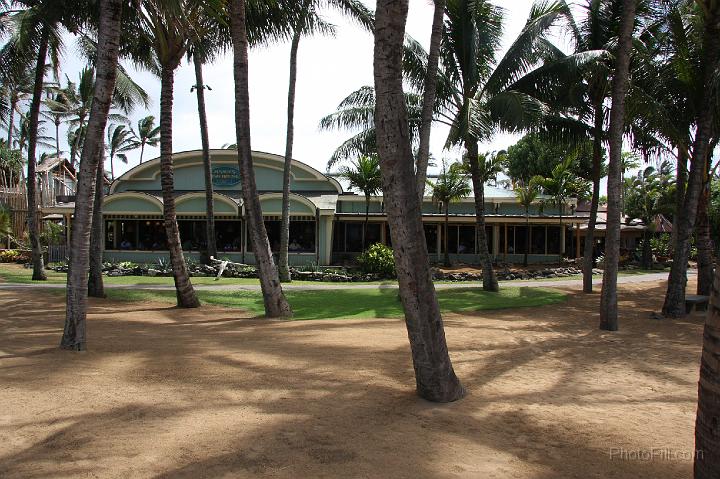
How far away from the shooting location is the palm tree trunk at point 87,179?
7.73 m

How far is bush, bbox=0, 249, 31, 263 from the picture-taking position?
89.4 feet

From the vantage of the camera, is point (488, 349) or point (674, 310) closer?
point (488, 349)

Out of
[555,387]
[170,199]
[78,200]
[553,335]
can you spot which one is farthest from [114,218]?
[555,387]

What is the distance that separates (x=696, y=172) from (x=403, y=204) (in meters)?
9.77

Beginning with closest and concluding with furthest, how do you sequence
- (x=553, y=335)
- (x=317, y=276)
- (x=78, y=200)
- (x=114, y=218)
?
(x=78, y=200) < (x=553, y=335) < (x=317, y=276) < (x=114, y=218)

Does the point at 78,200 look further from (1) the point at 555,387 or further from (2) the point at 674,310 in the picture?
(2) the point at 674,310

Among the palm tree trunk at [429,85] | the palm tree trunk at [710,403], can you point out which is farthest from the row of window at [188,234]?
the palm tree trunk at [710,403]

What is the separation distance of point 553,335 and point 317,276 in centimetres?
1241

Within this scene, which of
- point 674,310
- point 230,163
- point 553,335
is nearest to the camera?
point 553,335

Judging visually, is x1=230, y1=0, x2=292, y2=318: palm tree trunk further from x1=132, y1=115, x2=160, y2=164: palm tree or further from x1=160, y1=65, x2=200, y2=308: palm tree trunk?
x1=132, y1=115, x2=160, y2=164: palm tree

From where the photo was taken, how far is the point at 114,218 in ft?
87.9

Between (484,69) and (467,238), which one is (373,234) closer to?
(467,238)

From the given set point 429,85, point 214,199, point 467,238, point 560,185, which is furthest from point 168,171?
point 560,185

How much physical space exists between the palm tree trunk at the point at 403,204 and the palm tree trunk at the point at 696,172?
9473 mm
